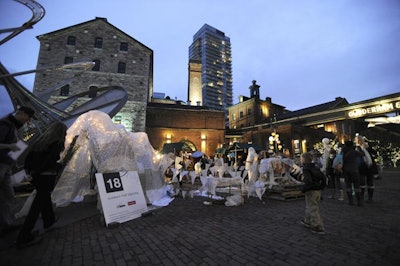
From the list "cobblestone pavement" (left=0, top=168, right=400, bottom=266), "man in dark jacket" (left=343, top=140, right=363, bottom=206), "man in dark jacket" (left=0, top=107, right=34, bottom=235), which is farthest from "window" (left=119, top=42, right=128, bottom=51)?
"man in dark jacket" (left=343, top=140, right=363, bottom=206)

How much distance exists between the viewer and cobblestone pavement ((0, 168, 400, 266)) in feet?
8.82

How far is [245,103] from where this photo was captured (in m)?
48.6

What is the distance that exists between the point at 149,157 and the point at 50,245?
4.81 metres

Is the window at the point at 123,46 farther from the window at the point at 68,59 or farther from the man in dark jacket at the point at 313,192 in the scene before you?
the man in dark jacket at the point at 313,192

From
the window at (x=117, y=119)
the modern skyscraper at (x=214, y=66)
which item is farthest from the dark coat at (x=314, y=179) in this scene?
the modern skyscraper at (x=214, y=66)

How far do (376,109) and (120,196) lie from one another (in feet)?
71.6

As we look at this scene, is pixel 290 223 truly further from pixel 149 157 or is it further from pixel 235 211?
pixel 149 157

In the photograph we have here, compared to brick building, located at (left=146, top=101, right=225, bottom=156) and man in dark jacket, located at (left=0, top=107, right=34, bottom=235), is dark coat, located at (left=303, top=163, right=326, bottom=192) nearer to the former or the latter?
man in dark jacket, located at (left=0, top=107, right=34, bottom=235)

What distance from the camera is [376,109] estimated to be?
1670 centimetres

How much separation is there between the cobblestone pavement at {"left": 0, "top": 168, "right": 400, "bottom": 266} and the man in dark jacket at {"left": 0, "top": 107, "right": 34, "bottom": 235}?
1.32ft

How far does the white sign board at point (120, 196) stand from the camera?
4344 mm

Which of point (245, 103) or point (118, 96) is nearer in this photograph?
point (118, 96)

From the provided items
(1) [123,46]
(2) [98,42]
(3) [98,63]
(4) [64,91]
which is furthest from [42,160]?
(2) [98,42]

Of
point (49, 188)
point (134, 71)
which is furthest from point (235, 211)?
point (134, 71)
